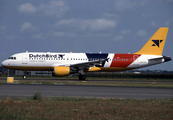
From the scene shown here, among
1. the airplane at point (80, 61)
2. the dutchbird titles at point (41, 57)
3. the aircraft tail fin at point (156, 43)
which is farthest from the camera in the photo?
the aircraft tail fin at point (156, 43)

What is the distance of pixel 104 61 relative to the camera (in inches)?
1554

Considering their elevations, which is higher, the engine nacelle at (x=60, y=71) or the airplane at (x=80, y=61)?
the airplane at (x=80, y=61)

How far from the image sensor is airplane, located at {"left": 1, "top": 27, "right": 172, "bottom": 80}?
38031 mm

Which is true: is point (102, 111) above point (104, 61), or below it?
below

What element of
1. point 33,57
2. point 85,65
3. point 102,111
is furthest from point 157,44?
point 102,111

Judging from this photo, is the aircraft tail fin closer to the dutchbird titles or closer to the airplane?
the airplane

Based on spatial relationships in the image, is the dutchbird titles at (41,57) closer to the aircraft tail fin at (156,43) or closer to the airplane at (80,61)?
the airplane at (80,61)

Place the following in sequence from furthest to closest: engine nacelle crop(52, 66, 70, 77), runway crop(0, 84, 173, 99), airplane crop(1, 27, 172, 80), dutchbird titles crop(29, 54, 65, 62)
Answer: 1. dutchbird titles crop(29, 54, 65, 62)
2. airplane crop(1, 27, 172, 80)
3. engine nacelle crop(52, 66, 70, 77)
4. runway crop(0, 84, 173, 99)

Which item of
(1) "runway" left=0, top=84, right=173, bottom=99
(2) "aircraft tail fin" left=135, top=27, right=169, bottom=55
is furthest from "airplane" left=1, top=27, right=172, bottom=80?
(1) "runway" left=0, top=84, right=173, bottom=99

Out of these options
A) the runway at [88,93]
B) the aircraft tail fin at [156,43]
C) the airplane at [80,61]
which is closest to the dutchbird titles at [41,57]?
the airplane at [80,61]

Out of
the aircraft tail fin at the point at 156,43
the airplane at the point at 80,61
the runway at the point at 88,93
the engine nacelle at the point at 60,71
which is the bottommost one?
the runway at the point at 88,93

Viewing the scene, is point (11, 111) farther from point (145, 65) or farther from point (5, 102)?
point (145, 65)

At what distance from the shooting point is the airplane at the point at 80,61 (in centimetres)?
3803

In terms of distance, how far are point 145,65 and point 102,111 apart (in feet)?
106
